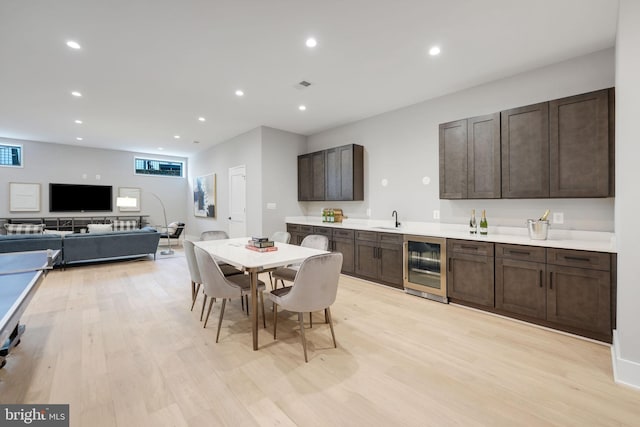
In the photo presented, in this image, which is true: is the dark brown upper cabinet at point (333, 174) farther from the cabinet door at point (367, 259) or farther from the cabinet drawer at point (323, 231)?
the cabinet door at point (367, 259)

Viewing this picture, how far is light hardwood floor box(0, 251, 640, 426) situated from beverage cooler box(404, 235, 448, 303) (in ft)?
1.32

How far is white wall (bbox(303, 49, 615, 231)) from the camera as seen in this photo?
3.06 m

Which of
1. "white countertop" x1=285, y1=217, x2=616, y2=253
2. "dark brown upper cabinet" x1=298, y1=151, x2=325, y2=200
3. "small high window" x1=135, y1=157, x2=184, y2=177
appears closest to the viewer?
"white countertop" x1=285, y1=217, x2=616, y2=253

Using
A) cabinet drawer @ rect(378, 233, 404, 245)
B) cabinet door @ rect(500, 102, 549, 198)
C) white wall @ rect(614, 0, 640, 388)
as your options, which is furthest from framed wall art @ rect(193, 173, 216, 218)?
white wall @ rect(614, 0, 640, 388)

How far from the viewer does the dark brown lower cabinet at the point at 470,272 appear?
3240 millimetres

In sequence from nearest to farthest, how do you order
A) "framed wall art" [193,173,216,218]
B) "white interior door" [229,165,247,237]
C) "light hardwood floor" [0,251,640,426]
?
"light hardwood floor" [0,251,640,426] → "white interior door" [229,165,247,237] → "framed wall art" [193,173,216,218]

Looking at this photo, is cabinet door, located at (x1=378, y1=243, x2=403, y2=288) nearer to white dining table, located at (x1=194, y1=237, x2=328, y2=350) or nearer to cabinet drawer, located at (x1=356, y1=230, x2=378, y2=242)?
cabinet drawer, located at (x1=356, y1=230, x2=378, y2=242)

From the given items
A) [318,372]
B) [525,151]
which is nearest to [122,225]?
[318,372]

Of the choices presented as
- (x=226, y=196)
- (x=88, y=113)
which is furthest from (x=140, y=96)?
(x=226, y=196)

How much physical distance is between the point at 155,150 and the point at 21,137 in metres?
2.85

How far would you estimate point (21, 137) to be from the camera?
704 cm

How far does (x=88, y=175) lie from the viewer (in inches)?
321

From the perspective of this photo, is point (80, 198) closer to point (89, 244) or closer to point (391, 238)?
point (89, 244)

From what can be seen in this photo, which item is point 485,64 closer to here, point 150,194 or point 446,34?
point 446,34
